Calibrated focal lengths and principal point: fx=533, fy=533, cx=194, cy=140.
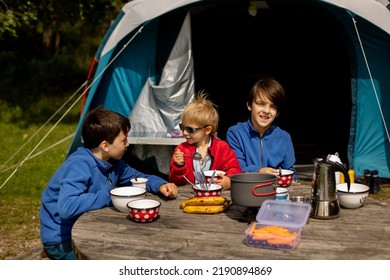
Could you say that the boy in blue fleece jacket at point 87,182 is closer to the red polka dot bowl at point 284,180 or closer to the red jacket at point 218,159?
the red jacket at point 218,159

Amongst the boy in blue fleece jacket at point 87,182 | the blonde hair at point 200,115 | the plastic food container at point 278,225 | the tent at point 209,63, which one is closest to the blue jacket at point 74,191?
the boy in blue fleece jacket at point 87,182

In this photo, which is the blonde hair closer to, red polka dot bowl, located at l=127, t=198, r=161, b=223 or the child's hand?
the child's hand

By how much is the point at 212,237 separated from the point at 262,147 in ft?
4.90

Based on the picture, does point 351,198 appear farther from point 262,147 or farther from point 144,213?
point 262,147

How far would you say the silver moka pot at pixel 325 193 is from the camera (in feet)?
7.34

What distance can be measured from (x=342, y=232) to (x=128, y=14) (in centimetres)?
337

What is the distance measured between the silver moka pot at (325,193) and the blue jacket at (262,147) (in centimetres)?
110

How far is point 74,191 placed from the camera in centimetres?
244

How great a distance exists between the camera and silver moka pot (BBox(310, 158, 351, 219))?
2.24m

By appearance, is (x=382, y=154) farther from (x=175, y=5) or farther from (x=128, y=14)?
(x=128, y=14)

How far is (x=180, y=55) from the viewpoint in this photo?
5.20 meters

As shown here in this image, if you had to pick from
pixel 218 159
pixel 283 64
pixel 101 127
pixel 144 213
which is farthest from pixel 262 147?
pixel 283 64

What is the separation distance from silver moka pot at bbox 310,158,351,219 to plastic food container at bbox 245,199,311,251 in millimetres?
99
